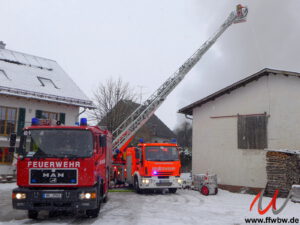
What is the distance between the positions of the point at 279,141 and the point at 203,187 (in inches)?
175

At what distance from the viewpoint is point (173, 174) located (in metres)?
16.0

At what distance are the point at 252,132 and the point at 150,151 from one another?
5.62 m

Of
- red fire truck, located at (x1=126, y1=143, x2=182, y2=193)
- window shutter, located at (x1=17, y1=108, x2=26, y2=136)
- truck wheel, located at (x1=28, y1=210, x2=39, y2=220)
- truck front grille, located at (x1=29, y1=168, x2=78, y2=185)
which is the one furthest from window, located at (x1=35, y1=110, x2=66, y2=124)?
truck front grille, located at (x1=29, y1=168, x2=78, y2=185)

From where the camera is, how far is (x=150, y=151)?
16.2 metres

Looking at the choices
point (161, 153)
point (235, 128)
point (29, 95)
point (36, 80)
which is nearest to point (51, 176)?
point (161, 153)

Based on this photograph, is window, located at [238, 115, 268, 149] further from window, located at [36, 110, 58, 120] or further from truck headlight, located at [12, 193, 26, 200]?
window, located at [36, 110, 58, 120]

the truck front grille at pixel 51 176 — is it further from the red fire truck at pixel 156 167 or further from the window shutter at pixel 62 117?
the window shutter at pixel 62 117

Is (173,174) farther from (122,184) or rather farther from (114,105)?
(114,105)

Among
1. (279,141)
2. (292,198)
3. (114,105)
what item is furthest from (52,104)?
(292,198)

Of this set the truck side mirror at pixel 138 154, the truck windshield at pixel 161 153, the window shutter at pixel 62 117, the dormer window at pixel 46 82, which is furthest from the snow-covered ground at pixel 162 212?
the dormer window at pixel 46 82

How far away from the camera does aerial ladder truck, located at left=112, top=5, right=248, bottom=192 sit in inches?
621

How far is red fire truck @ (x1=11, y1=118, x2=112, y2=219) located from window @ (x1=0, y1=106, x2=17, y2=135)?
44.1 feet

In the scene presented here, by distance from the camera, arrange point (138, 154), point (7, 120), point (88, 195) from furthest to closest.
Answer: point (7, 120)
point (138, 154)
point (88, 195)

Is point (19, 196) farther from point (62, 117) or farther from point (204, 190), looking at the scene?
point (62, 117)
